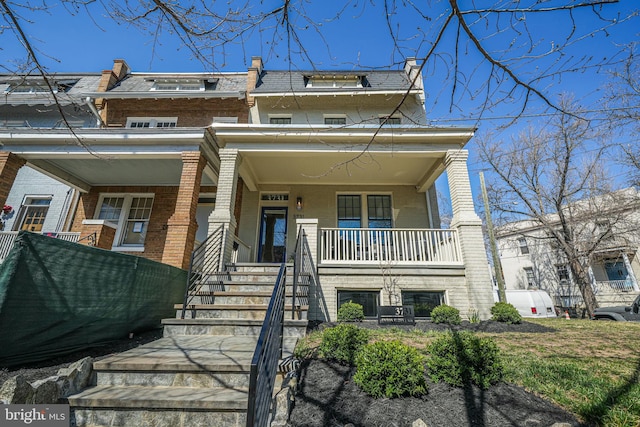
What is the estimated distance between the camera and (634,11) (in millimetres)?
2127

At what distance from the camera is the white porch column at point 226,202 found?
6.51 meters

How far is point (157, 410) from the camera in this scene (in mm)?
2236

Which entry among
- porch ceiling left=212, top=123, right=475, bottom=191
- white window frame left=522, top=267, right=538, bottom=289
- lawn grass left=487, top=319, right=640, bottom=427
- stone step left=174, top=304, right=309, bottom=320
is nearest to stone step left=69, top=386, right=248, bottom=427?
stone step left=174, top=304, right=309, bottom=320

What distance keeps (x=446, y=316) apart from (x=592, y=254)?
41.5 ft

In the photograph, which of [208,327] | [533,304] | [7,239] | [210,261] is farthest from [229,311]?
[533,304]

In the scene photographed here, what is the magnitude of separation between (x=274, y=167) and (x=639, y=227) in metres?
16.1

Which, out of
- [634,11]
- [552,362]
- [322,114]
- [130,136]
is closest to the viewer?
[634,11]

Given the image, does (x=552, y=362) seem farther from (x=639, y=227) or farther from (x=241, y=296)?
(x=639, y=227)

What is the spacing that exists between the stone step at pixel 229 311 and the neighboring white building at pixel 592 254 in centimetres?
1309

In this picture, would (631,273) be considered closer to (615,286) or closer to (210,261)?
(615,286)

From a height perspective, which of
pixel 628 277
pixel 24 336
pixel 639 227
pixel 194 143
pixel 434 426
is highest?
pixel 194 143

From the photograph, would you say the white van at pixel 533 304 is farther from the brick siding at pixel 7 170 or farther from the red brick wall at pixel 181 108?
the brick siding at pixel 7 170

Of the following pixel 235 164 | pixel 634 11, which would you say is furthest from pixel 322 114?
pixel 634 11

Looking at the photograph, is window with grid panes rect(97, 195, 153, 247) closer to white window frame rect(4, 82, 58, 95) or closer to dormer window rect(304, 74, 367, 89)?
white window frame rect(4, 82, 58, 95)
